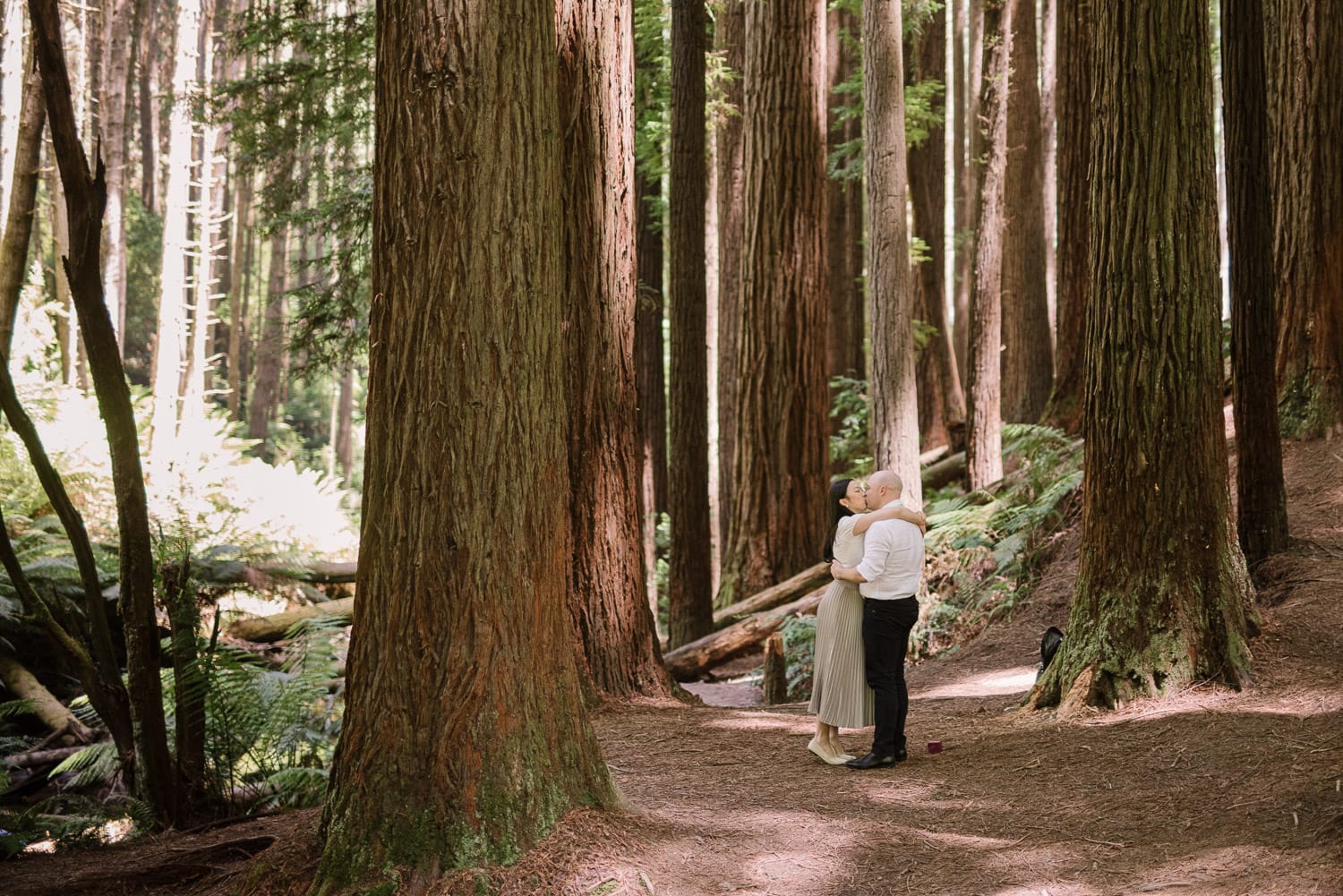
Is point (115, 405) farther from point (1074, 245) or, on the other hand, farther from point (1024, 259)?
point (1024, 259)

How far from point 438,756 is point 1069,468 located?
9196 millimetres

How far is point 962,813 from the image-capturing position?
16.9 feet

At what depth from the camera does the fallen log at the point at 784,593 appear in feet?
39.5

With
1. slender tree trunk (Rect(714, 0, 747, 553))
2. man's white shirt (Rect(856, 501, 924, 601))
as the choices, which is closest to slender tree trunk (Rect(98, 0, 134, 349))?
slender tree trunk (Rect(714, 0, 747, 553))

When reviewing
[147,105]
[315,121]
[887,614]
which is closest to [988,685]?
[887,614]

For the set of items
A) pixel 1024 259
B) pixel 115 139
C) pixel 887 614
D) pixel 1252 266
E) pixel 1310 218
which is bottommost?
pixel 887 614

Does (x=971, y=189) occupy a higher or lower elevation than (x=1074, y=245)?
higher

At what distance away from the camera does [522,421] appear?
13.9 feet

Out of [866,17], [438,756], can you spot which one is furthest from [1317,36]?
[438,756]

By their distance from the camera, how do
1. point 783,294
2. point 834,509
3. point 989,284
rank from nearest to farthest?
point 834,509
point 783,294
point 989,284

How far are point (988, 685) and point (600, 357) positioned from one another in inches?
163

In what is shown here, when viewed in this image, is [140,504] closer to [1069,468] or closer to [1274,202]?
[1069,468]

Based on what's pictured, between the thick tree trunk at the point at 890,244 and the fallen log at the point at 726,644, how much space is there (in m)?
1.88

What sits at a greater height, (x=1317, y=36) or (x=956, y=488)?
(x=1317, y=36)
